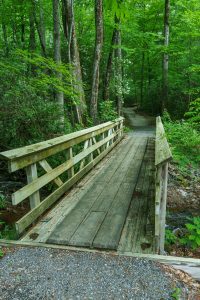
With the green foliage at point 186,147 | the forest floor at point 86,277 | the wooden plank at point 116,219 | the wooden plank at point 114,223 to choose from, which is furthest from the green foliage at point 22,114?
the green foliage at point 186,147

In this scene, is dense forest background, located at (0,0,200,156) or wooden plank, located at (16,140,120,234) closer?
wooden plank, located at (16,140,120,234)

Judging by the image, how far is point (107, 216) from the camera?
414cm

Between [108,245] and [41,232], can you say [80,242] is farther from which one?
[41,232]

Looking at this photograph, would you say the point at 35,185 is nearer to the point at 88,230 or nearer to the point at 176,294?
the point at 88,230

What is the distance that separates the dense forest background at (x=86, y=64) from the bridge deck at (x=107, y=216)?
1.79m

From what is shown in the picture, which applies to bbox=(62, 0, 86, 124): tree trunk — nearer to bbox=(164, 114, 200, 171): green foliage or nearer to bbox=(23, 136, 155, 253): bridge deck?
bbox=(164, 114, 200, 171): green foliage

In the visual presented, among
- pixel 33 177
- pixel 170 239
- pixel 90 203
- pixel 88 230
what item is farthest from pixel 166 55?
pixel 88 230

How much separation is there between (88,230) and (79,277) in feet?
3.11

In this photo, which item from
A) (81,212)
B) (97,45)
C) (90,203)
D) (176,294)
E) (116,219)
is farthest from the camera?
(97,45)

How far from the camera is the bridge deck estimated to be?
344cm

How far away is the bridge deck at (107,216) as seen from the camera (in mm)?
3441

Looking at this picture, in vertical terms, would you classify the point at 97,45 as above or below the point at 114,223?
above

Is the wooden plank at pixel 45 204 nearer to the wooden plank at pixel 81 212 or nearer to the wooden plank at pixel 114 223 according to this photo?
the wooden plank at pixel 81 212

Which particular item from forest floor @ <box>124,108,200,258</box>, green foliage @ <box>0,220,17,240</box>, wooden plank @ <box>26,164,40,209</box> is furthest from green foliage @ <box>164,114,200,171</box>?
green foliage @ <box>0,220,17,240</box>
